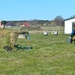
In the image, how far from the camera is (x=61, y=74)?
1162cm

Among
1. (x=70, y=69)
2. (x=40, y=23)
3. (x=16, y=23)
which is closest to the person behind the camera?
(x=70, y=69)

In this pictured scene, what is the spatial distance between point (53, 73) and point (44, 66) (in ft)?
Answer: 5.77

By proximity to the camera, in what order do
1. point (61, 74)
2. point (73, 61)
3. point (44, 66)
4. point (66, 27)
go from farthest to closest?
point (66, 27) → point (73, 61) → point (44, 66) → point (61, 74)

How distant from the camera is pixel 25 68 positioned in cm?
1299

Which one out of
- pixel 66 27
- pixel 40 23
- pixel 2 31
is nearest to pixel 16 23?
pixel 40 23

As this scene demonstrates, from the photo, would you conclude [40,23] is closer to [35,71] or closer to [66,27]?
[66,27]

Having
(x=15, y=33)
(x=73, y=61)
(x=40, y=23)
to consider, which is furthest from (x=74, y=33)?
(x=40, y=23)

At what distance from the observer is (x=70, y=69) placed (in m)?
12.7

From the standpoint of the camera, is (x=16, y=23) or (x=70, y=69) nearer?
(x=70, y=69)

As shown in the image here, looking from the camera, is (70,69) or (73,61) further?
(73,61)

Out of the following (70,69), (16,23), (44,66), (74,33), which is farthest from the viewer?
(16,23)

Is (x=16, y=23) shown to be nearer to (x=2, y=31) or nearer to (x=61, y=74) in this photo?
(x=2, y=31)

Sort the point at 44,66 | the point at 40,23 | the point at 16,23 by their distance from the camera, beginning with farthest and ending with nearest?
the point at 40,23, the point at 16,23, the point at 44,66

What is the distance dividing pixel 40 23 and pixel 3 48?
71.5 metres
